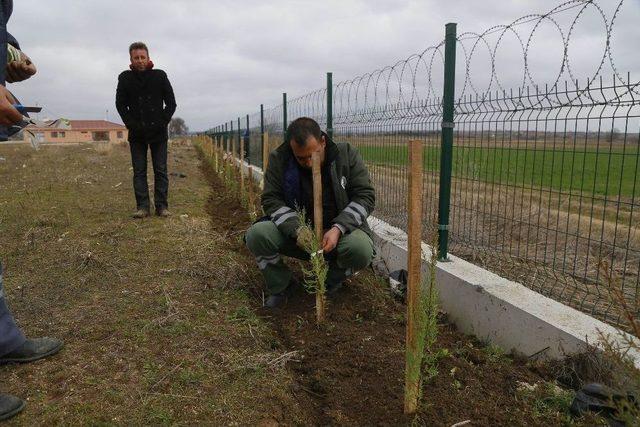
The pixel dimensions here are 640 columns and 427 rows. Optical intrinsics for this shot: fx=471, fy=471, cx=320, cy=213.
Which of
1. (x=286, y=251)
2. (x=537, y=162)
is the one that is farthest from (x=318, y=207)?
(x=537, y=162)

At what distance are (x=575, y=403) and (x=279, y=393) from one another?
126cm

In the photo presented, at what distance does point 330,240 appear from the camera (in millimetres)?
3012

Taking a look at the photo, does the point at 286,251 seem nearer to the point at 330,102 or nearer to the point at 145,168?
the point at 330,102

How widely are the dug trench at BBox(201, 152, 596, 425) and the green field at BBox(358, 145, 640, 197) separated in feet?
3.44

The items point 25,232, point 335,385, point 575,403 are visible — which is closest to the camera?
point 575,403

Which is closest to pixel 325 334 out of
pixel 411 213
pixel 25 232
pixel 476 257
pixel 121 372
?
pixel 121 372

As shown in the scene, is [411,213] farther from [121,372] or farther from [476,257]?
[476,257]

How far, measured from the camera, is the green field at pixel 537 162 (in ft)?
7.96

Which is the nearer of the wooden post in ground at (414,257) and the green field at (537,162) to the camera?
the wooden post in ground at (414,257)

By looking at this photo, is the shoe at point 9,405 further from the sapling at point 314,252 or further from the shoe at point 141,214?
the shoe at point 141,214

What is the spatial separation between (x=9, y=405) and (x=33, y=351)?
1.52 ft

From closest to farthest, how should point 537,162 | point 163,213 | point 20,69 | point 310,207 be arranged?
point 20,69
point 537,162
point 310,207
point 163,213

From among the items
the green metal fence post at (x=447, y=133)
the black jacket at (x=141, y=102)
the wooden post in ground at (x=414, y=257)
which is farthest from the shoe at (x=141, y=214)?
the wooden post in ground at (x=414, y=257)

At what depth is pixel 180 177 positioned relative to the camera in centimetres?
1184
